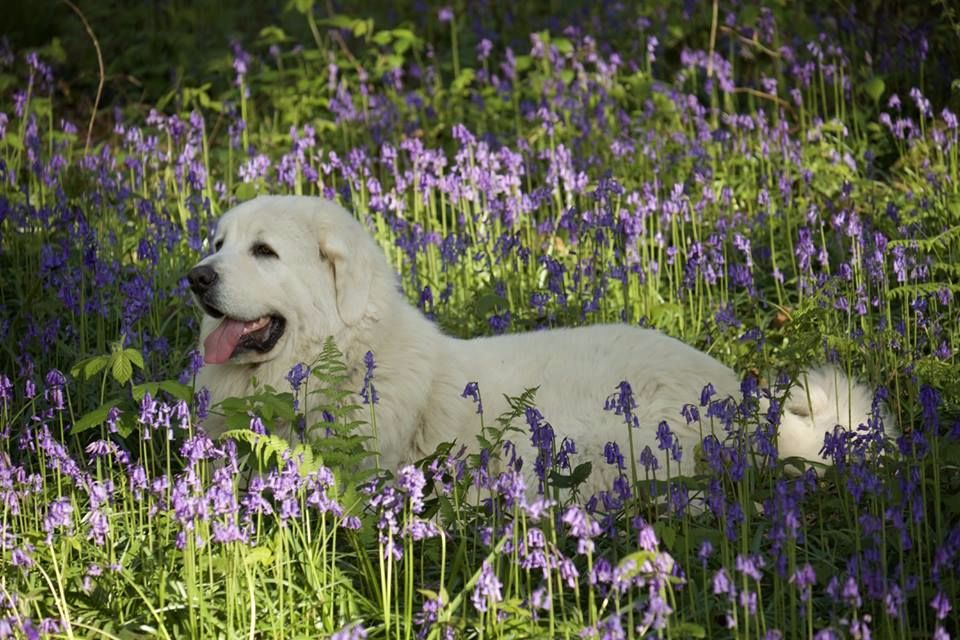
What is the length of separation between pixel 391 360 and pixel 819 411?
5.34ft

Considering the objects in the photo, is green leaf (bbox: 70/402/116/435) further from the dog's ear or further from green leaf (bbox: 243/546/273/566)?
the dog's ear

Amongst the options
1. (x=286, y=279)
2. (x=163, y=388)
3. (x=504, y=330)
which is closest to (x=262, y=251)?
(x=286, y=279)

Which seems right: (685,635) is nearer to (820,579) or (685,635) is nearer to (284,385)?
(820,579)

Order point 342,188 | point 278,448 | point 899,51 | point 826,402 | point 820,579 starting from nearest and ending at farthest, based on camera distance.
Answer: point 278,448 → point 820,579 → point 826,402 → point 342,188 → point 899,51

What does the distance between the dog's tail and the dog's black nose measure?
214 centimetres

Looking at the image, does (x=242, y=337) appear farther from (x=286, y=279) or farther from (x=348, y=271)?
(x=348, y=271)

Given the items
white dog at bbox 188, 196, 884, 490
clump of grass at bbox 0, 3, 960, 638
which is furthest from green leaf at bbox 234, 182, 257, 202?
white dog at bbox 188, 196, 884, 490

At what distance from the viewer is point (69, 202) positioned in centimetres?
694

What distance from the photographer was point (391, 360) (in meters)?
4.93

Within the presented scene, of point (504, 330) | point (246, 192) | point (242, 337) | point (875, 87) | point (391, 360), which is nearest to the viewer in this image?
point (242, 337)

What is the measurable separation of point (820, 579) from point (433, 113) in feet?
18.9

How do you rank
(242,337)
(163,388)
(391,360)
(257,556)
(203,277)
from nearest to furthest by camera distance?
(257,556) → (163,388) → (203,277) → (242,337) → (391,360)

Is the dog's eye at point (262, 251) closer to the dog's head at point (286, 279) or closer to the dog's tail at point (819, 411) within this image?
the dog's head at point (286, 279)

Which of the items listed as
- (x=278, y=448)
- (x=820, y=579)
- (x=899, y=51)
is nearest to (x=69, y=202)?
(x=278, y=448)
